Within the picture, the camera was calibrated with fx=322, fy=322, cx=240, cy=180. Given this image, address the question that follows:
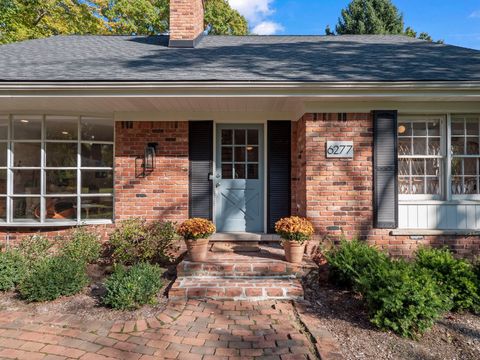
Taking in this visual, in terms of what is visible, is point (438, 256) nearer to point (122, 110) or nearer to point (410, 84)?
point (410, 84)

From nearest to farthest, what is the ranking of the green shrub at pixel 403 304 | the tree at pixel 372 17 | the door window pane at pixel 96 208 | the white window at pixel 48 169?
1. the green shrub at pixel 403 304
2. the white window at pixel 48 169
3. the door window pane at pixel 96 208
4. the tree at pixel 372 17

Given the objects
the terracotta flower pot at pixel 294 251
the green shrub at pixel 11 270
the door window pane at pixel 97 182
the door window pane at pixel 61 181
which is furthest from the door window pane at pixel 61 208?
the terracotta flower pot at pixel 294 251

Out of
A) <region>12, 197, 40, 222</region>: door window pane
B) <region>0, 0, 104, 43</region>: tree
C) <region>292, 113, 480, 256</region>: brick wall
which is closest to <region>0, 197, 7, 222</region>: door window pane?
<region>12, 197, 40, 222</region>: door window pane

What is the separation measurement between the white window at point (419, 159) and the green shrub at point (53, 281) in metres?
5.05

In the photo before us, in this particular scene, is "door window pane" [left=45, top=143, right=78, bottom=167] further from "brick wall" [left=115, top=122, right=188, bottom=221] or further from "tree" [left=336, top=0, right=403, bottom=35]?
"tree" [left=336, top=0, right=403, bottom=35]

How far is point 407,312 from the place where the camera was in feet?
10.3

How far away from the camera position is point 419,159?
5383mm

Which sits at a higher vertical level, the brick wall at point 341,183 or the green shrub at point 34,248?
the brick wall at point 341,183

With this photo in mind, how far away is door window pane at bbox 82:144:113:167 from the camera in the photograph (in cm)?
584

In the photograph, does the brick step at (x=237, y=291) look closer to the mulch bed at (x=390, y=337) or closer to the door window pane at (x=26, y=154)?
the mulch bed at (x=390, y=337)

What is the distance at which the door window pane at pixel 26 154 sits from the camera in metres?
5.77

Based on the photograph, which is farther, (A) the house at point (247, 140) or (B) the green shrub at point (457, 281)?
(A) the house at point (247, 140)

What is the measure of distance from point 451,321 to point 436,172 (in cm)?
265

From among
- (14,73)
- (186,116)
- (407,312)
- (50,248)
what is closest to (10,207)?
(50,248)
